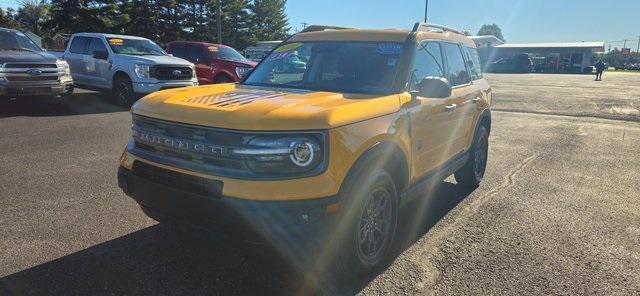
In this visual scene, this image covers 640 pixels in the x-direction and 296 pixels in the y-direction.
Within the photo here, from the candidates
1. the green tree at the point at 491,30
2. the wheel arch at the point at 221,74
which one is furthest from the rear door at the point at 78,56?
the green tree at the point at 491,30

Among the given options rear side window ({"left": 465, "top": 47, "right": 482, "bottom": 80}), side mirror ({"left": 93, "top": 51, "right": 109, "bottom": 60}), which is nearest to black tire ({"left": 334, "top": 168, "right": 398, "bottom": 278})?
rear side window ({"left": 465, "top": 47, "right": 482, "bottom": 80})

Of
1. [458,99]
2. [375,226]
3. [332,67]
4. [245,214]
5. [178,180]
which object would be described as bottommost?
[375,226]

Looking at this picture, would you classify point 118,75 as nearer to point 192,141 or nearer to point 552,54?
point 192,141

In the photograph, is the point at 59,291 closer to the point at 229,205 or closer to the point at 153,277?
the point at 153,277

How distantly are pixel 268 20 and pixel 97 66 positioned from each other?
54.5 m

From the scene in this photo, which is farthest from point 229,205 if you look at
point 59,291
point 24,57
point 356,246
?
point 24,57

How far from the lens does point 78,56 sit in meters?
13.8

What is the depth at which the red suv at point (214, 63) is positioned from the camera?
15156 mm

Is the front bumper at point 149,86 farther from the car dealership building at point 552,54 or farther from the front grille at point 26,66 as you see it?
the car dealership building at point 552,54

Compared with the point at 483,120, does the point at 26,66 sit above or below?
above

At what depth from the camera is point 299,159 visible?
3029mm

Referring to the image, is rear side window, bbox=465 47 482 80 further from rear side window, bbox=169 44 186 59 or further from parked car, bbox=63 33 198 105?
rear side window, bbox=169 44 186 59

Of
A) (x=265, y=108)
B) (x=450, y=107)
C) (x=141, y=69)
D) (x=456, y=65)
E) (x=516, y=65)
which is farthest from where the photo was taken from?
(x=516, y=65)

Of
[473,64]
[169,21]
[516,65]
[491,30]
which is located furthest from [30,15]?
[491,30]
